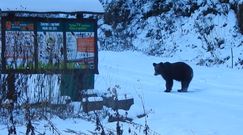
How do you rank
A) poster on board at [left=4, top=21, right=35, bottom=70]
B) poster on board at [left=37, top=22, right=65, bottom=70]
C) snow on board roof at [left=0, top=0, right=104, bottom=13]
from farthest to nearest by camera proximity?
poster on board at [left=37, top=22, right=65, bottom=70] → snow on board roof at [left=0, top=0, right=104, bottom=13] → poster on board at [left=4, top=21, right=35, bottom=70]

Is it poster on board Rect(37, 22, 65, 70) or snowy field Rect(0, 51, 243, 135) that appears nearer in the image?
snowy field Rect(0, 51, 243, 135)

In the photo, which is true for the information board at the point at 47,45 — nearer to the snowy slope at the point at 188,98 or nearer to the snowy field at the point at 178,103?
the snowy field at the point at 178,103

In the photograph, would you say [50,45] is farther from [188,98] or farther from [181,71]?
[181,71]

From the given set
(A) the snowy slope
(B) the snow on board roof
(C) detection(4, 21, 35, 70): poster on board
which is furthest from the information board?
(A) the snowy slope

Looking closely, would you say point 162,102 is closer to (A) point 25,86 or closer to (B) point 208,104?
(B) point 208,104

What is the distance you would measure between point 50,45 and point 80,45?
72 cm

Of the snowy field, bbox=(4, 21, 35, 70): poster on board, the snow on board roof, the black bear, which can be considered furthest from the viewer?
the black bear

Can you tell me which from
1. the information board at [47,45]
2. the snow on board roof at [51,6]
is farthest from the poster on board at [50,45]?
the snow on board roof at [51,6]

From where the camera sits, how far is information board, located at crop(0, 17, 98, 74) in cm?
1139

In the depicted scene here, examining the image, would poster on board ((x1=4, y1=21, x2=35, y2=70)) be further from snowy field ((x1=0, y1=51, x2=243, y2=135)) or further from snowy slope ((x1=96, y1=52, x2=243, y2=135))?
snowy slope ((x1=96, y1=52, x2=243, y2=135))

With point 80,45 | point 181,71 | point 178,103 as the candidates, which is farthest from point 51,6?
point 181,71

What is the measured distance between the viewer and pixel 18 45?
11.2 m

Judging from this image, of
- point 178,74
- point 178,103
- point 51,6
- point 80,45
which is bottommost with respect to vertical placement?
point 178,103

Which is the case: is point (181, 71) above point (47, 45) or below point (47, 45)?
below
